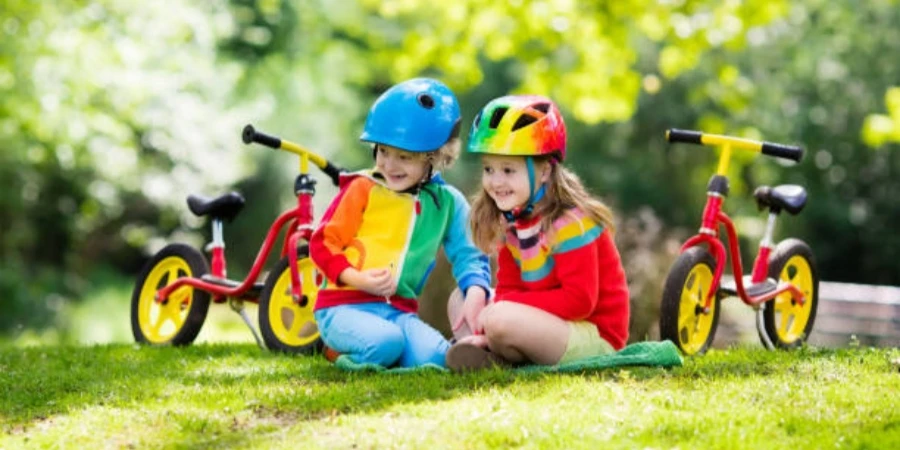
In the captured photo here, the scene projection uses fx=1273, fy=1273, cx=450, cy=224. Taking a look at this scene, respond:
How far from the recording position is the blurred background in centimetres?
1408

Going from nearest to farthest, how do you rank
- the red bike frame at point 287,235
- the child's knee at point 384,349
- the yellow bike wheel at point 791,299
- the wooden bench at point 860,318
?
the child's knee at point 384,349, the red bike frame at point 287,235, the yellow bike wheel at point 791,299, the wooden bench at point 860,318

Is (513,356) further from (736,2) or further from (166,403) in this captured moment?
(736,2)

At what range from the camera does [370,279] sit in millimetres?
5949

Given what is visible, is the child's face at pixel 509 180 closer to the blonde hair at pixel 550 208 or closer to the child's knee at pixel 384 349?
the blonde hair at pixel 550 208

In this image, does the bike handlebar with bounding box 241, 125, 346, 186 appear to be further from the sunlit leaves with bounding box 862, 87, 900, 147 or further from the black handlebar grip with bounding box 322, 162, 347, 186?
the sunlit leaves with bounding box 862, 87, 900, 147

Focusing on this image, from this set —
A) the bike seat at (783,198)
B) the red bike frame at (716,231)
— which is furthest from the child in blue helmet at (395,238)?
the bike seat at (783,198)

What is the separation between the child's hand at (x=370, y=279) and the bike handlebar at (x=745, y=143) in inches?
63.6

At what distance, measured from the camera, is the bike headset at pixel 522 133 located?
5508 mm

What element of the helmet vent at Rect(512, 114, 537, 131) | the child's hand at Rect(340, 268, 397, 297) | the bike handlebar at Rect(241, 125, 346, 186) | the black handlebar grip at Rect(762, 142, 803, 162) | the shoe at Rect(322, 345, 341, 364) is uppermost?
the helmet vent at Rect(512, 114, 537, 131)

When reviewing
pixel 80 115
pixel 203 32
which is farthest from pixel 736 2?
pixel 80 115

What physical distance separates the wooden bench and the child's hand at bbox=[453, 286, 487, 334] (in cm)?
978

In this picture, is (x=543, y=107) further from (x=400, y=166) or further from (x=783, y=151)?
(x=783, y=151)

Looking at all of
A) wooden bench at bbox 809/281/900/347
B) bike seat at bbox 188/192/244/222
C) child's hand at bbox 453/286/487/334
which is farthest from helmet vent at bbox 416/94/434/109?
wooden bench at bbox 809/281/900/347

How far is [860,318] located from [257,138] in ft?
36.1
